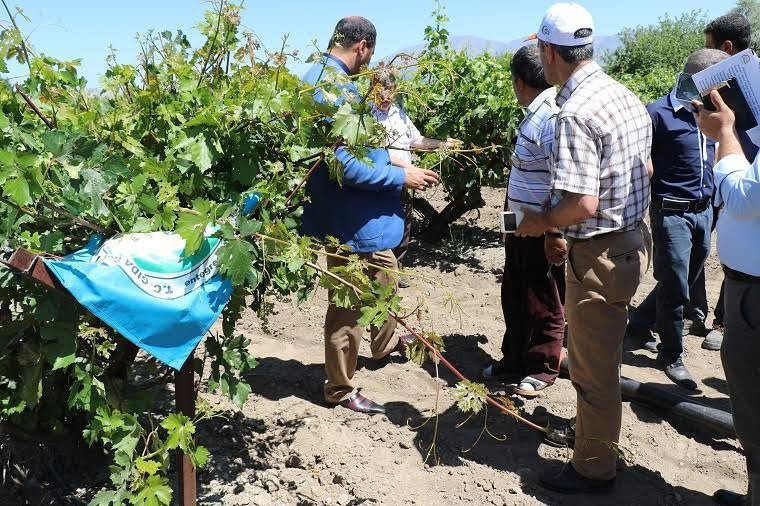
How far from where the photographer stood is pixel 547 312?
4.21 meters

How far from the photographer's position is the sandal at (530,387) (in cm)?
412

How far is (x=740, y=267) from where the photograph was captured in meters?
2.58

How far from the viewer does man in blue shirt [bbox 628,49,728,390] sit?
4246 mm

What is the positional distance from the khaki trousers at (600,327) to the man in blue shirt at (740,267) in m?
0.39

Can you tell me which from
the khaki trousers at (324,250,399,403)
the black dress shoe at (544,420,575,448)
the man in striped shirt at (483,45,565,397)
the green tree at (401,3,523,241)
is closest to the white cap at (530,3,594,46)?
the man in striped shirt at (483,45,565,397)

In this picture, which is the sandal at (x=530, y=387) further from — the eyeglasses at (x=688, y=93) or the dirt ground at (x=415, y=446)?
the eyeglasses at (x=688, y=93)

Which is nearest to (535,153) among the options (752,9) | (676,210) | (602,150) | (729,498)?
(602,150)

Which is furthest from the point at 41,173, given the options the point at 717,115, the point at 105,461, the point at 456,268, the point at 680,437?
the point at 456,268

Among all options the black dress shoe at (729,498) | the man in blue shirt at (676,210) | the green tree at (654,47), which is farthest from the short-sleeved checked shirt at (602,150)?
the green tree at (654,47)

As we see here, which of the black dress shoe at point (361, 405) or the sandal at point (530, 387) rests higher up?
the sandal at point (530, 387)

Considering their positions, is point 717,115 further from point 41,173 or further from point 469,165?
point 469,165

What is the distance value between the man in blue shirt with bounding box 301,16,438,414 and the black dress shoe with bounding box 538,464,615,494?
1.03 m

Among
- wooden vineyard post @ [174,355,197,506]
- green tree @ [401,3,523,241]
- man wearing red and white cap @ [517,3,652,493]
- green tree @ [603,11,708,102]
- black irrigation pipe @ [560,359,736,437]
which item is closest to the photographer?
wooden vineyard post @ [174,355,197,506]

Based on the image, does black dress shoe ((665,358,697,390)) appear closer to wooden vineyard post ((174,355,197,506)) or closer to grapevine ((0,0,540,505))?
grapevine ((0,0,540,505))
